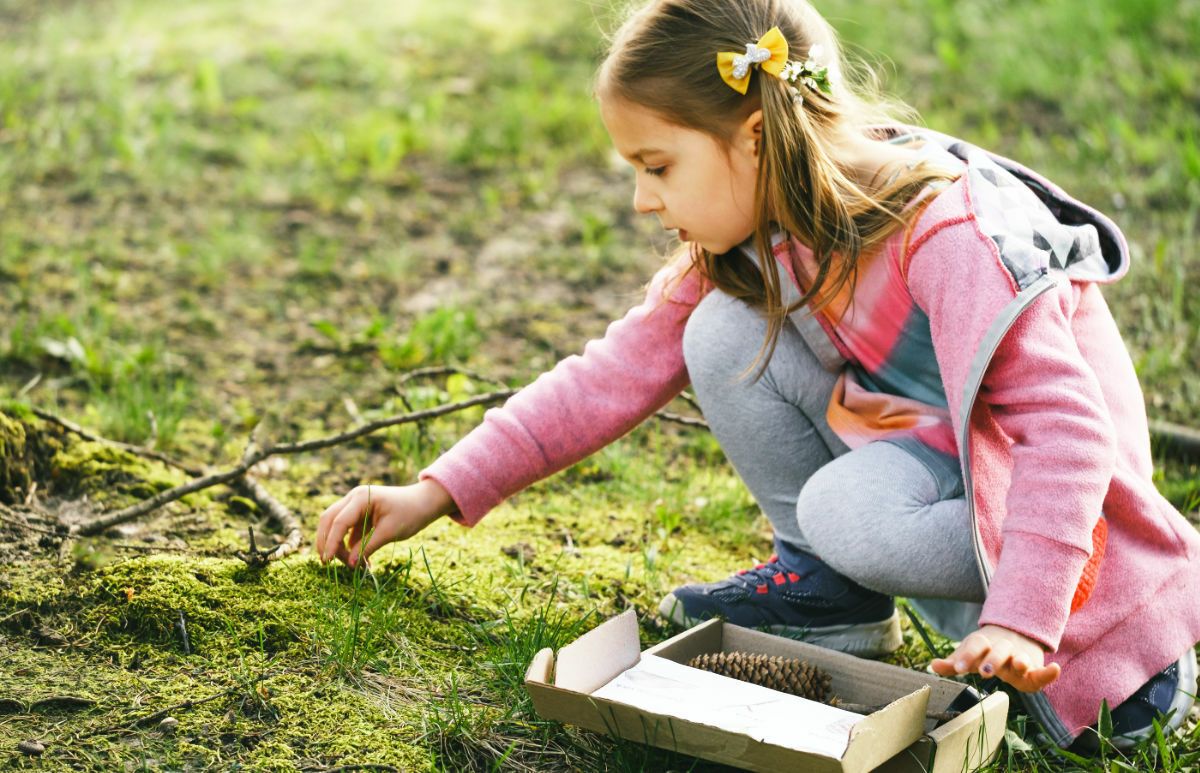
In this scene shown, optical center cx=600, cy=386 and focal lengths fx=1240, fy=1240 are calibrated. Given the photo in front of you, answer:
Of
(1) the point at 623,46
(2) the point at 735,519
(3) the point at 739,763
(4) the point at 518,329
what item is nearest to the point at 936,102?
(4) the point at 518,329

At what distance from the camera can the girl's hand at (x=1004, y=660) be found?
5.40ft

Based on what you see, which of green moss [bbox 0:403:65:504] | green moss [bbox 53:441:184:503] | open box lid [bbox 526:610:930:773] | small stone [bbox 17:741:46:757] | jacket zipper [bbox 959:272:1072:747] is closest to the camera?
open box lid [bbox 526:610:930:773]

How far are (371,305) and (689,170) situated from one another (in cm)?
202

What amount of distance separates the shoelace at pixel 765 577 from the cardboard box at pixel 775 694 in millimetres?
219

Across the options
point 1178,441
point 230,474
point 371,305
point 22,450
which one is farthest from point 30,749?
point 1178,441

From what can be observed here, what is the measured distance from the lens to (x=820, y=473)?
2.06 meters

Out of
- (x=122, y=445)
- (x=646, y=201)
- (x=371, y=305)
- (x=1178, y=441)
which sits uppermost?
(x=646, y=201)

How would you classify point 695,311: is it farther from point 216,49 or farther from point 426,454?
point 216,49

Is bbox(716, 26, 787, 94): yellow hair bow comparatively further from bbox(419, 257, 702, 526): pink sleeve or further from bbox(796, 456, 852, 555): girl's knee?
bbox(796, 456, 852, 555): girl's knee

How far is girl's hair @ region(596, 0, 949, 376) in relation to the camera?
6.48 ft

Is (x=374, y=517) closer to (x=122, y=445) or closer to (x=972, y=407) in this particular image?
(x=122, y=445)

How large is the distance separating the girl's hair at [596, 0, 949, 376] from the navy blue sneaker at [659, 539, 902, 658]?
51cm

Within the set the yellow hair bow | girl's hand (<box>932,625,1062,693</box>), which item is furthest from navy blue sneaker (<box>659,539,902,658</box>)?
the yellow hair bow

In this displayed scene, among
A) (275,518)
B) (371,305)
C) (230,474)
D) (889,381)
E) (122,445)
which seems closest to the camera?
(889,381)
